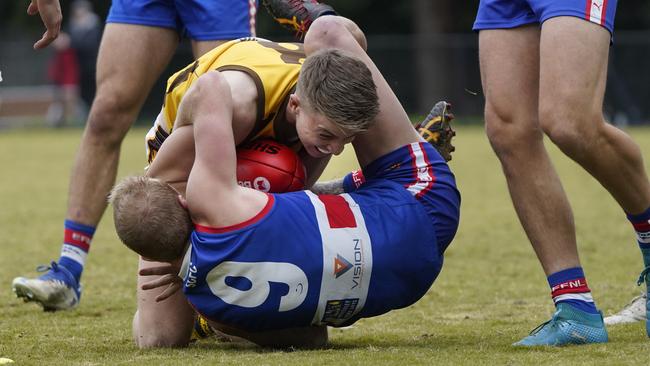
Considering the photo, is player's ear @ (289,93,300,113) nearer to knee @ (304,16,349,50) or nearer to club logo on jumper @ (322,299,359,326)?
knee @ (304,16,349,50)

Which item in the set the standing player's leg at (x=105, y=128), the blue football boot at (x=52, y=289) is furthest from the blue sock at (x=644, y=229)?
the blue football boot at (x=52, y=289)

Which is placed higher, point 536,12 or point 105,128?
point 536,12

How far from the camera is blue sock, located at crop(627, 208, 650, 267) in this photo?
4.54m

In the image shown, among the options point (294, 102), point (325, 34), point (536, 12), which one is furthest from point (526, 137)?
point (294, 102)

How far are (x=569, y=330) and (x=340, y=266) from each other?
0.90 meters

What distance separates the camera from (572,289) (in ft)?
14.5

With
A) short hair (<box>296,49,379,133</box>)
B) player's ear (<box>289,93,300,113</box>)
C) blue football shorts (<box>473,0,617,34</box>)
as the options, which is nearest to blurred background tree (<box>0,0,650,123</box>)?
blue football shorts (<box>473,0,617,34</box>)

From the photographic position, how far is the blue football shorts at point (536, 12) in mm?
4289

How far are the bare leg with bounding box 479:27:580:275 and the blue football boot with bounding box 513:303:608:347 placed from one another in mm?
222

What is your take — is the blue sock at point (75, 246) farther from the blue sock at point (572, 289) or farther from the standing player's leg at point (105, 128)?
the blue sock at point (572, 289)

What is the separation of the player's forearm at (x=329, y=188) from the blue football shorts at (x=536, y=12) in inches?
33.8

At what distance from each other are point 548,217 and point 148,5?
2.25 meters

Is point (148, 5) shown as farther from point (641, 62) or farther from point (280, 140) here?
point (641, 62)

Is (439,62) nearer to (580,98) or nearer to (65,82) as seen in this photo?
(65,82)
